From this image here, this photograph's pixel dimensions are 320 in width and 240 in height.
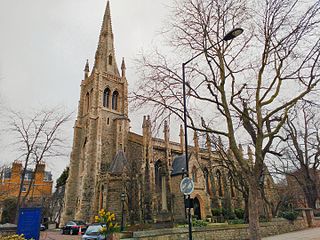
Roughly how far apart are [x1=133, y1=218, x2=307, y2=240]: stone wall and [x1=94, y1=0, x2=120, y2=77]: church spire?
29107 millimetres

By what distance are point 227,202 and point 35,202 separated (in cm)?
3434

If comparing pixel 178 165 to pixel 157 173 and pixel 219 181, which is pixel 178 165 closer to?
pixel 157 173

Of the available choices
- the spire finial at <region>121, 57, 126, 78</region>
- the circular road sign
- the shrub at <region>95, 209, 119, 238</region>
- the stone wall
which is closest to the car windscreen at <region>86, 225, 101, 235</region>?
the shrub at <region>95, 209, 119, 238</region>

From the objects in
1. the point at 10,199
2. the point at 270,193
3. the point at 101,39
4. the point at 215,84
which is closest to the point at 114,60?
the point at 101,39

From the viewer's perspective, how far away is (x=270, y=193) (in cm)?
4688

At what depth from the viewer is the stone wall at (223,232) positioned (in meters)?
12.3

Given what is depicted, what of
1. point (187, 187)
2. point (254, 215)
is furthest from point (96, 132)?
point (187, 187)

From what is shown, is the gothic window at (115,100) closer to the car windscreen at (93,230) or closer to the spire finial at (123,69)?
the spire finial at (123,69)

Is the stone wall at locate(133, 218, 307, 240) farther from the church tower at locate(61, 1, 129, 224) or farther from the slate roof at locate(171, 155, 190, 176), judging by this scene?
the church tower at locate(61, 1, 129, 224)

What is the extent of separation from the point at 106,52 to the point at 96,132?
15277 mm

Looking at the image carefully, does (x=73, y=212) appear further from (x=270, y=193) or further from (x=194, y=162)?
(x=270, y=193)

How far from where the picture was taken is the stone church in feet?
94.2

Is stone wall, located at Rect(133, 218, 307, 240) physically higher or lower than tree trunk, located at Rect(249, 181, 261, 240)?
lower

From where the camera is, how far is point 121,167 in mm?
29938
